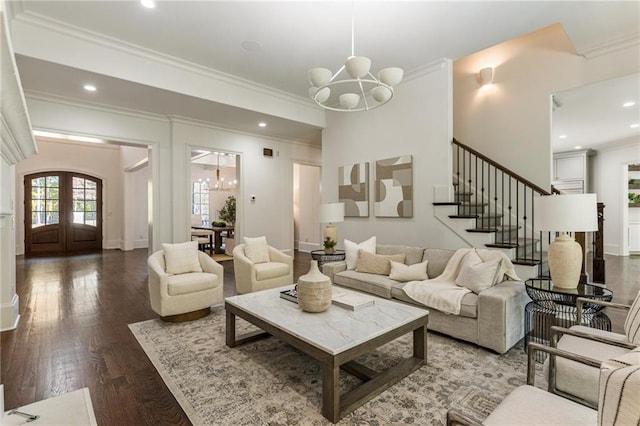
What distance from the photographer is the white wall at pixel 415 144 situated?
15.1 feet

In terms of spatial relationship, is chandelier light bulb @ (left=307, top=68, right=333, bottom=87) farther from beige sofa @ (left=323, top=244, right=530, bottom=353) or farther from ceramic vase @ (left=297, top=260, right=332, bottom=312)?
beige sofa @ (left=323, top=244, right=530, bottom=353)

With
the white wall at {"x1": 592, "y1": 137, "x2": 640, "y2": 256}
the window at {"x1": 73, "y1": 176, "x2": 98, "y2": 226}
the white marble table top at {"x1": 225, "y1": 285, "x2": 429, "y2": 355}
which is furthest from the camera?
the window at {"x1": 73, "y1": 176, "x2": 98, "y2": 226}

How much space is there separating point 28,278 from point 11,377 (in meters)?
4.37

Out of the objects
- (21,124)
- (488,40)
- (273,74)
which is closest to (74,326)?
(21,124)

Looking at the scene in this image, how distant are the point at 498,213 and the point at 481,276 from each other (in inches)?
104

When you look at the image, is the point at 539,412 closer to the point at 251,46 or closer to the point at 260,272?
the point at 260,272

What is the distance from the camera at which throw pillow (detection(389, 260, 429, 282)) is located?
357cm

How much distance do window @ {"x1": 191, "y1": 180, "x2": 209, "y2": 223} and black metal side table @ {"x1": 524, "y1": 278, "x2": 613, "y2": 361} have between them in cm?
1149

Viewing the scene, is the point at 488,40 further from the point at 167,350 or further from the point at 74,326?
the point at 74,326

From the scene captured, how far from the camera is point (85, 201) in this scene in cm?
948

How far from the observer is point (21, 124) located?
1.52m

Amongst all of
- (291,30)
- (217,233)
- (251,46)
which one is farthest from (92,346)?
(217,233)

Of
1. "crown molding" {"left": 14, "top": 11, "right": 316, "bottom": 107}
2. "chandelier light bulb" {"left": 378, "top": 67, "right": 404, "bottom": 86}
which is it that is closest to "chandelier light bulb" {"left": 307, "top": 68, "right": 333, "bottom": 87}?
"chandelier light bulb" {"left": 378, "top": 67, "right": 404, "bottom": 86}

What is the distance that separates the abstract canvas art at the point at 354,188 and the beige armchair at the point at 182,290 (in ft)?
9.52
